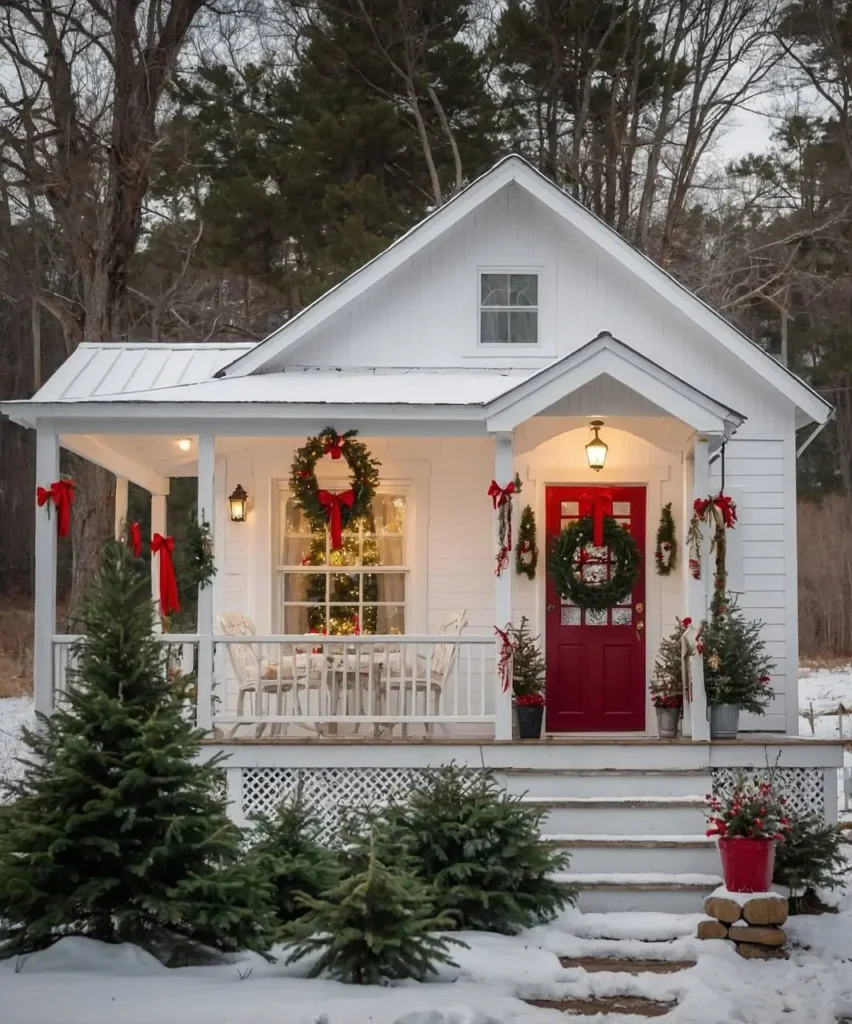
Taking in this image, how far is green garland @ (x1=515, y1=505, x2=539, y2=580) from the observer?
1250cm

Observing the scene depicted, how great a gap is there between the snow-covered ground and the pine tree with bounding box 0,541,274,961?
0.70 ft

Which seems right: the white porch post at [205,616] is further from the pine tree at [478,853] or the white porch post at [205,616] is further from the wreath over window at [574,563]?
the wreath over window at [574,563]

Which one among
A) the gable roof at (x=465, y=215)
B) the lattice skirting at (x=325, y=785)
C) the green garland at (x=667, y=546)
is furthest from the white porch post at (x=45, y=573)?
the green garland at (x=667, y=546)

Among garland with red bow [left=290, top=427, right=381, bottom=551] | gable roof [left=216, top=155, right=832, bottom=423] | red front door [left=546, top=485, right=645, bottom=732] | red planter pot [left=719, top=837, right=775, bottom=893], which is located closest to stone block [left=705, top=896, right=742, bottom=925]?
red planter pot [left=719, top=837, right=775, bottom=893]

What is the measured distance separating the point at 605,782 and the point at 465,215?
518 cm

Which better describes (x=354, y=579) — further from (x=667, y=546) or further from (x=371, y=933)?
(x=371, y=933)

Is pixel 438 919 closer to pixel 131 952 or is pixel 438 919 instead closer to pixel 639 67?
pixel 131 952

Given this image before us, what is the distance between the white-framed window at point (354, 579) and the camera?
41.9ft

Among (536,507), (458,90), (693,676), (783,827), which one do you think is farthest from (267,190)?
(783,827)

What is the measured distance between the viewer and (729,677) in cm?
1070

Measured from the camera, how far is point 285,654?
1224 cm

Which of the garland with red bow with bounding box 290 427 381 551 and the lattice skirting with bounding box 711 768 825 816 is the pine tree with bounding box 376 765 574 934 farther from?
the garland with red bow with bounding box 290 427 381 551

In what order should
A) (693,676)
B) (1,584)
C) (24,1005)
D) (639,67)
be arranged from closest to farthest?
(24,1005), (693,676), (639,67), (1,584)

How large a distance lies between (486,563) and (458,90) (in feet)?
40.7
